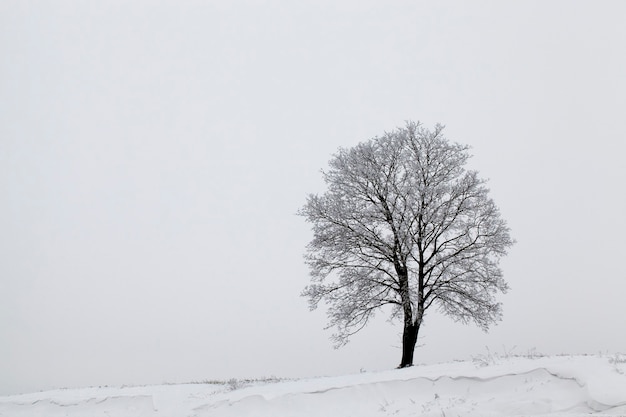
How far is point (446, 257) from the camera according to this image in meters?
19.2

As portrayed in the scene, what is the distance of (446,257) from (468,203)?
2.45m

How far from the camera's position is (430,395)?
35.7 ft

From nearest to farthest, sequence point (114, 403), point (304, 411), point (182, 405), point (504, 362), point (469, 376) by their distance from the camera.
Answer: point (469, 376), point (504, 362), point (304, 411), point (182, 405), point (114, 403)

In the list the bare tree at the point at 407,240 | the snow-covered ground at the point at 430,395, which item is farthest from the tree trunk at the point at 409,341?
the snow-covered ground at the point at 430,395

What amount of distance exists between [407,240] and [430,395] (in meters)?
8.59

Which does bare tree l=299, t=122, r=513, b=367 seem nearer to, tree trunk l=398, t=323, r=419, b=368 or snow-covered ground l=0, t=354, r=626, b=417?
tree trunk l=398, t=323, r=419, b=368

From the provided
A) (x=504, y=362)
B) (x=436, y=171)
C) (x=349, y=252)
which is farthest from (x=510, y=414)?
(x=436, y=171)

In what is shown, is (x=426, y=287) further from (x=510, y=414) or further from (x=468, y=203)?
(x=510, y=414)

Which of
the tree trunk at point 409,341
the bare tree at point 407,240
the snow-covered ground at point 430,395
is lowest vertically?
the snow-covered ground at point 430,395

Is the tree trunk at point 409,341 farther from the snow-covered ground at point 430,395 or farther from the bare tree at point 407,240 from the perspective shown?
the snow-covered ground at point 430,395

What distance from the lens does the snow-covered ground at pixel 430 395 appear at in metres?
8.55

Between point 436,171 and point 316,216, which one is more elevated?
point 436,171

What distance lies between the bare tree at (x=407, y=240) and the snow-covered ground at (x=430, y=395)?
5.73m

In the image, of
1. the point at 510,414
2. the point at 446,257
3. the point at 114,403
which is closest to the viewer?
the point at 510,414
